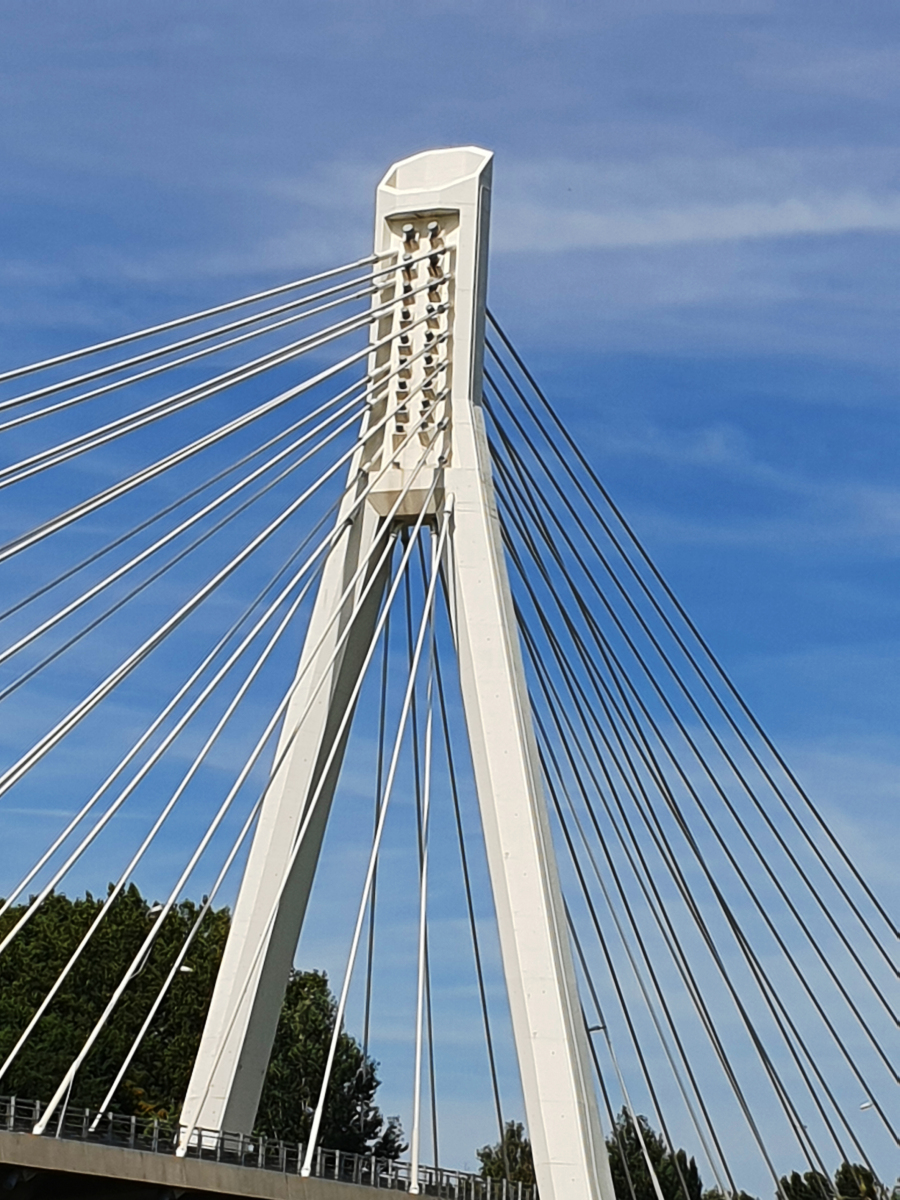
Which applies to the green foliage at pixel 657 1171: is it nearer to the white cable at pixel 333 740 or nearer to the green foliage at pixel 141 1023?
the green foliage at pixel 141 1023

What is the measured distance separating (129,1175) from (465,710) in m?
7.45

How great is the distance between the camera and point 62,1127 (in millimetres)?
23031

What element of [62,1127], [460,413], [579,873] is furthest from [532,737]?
[62,1127]

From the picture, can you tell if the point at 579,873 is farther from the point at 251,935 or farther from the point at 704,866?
the point at 251,935

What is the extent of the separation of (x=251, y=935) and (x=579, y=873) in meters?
4.66

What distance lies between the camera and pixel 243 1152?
85.4 ft

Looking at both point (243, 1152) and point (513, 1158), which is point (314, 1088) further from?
point (243, 1152)

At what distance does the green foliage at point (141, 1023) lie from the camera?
53.5 meters

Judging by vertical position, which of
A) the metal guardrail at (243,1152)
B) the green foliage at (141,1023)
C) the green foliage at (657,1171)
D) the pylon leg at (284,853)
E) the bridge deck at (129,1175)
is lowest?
the bridge deck at (129,1175)

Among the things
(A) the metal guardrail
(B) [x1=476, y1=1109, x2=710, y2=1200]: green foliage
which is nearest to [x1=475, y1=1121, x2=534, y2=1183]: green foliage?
(B) [x1=476, y1=1109, x2=710, y2=1200]: green foliage

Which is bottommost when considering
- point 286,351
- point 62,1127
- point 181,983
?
point 62,1127

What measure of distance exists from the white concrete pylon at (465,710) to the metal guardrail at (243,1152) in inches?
19.9

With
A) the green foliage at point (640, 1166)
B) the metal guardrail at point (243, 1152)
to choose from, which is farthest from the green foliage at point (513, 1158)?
the metal guardrail at point (243, 1152)

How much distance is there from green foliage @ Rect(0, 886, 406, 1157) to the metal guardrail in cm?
2304
